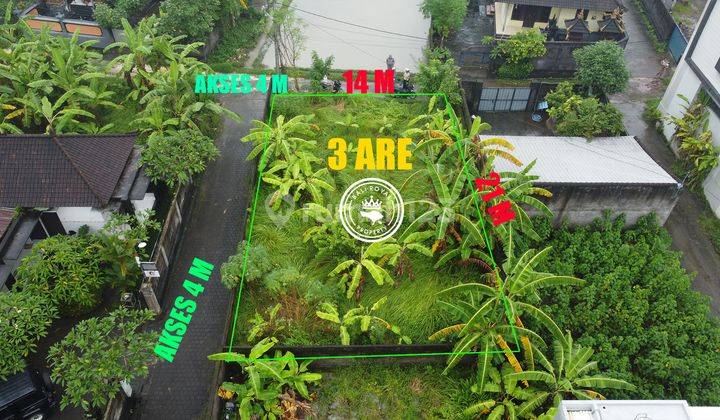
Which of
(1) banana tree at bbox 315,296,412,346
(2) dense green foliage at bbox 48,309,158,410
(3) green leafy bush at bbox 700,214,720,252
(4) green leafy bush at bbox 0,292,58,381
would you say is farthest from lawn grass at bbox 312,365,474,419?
(3) green leafy bush at bbox 700,214,720,252

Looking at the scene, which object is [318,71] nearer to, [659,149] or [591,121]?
[591,121]

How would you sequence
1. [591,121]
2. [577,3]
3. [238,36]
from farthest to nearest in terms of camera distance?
1. [238,36]
2. [577,3]
3. [591,121]

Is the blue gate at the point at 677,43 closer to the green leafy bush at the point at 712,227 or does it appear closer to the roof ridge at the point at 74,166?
the green leafy bush at the point at 712,227

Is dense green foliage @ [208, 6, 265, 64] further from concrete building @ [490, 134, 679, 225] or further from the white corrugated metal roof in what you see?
concrete building @ [490, 134, 679, 225]

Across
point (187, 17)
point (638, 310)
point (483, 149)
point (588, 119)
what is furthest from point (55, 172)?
point (588, 119)

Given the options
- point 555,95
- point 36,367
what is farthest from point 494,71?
point 36,367
